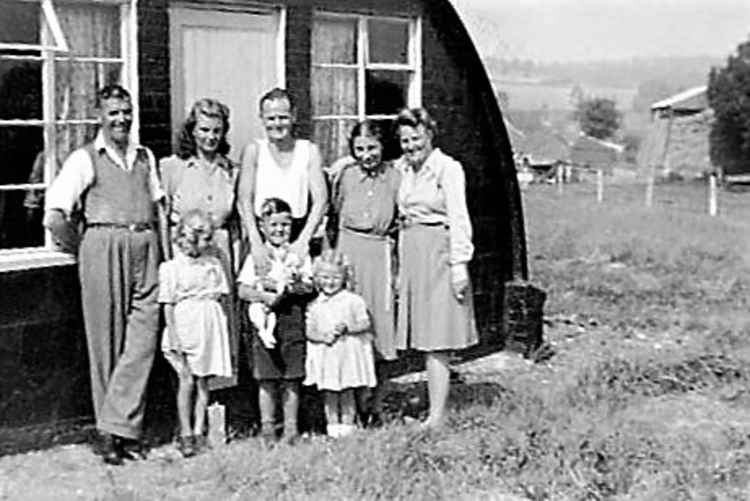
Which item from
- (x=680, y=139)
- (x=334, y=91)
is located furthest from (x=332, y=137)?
(x=680, y=139)

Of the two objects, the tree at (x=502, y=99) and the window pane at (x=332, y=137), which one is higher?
the tree at (x=502, y=99)

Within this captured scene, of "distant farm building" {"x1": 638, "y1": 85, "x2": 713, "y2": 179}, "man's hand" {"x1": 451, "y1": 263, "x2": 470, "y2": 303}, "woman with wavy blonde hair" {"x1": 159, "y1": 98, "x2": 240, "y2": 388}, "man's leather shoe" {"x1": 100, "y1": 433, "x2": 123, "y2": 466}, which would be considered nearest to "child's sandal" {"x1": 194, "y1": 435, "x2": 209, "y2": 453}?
"man's leather shoe" {"x1": 100, "y1": 433, "x2": 123, "y2": 466}

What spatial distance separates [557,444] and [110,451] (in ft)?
7.81

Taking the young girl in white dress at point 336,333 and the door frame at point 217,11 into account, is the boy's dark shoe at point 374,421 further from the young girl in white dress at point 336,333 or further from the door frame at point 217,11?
the door frame at point 217,11

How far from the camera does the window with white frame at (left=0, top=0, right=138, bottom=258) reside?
6.80 metres

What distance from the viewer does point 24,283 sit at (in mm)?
6832

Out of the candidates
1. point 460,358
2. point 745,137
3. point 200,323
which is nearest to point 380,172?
point 200,323

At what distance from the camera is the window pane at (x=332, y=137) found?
8328 millimetres

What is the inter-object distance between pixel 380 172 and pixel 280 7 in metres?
1.43

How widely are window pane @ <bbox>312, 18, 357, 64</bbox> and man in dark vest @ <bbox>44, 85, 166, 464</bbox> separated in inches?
71.0

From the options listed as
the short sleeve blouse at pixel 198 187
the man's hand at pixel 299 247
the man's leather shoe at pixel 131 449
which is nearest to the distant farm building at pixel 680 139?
the man's hand at pixel 299 247

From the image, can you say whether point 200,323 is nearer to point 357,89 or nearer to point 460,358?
point 357,89

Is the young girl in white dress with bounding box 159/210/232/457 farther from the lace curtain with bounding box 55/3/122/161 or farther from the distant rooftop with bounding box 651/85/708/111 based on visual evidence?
the distant rooftop with bounding box 651/85/708/111

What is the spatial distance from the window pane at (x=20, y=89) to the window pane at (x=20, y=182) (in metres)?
0.09
